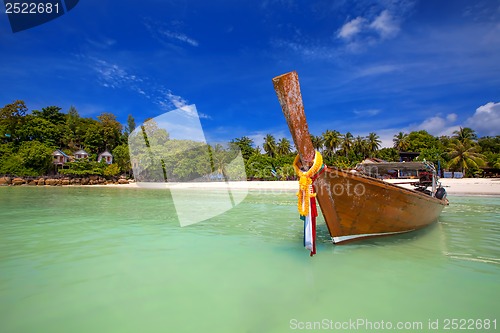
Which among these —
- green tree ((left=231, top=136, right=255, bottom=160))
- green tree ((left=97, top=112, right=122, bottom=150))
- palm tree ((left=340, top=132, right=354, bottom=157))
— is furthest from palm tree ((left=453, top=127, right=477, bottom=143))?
green tree ((left=97, top=112, right=122, bottom=150))

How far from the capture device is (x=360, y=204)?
5.06m

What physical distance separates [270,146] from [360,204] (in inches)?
2080

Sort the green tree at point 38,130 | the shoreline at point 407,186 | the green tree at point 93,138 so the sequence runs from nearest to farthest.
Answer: the shoreline at point 407,186 < the green tree at point 38,130 < the green tree at point 93,138

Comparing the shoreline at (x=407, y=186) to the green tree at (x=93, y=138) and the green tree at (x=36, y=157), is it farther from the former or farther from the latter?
the green tree at (x=93, y=138)

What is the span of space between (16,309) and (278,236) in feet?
16.5

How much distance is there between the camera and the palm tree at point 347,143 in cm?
5582

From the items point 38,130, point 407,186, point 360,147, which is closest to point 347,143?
point 360,147

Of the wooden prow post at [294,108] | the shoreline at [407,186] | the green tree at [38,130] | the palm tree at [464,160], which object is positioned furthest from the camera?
the green tree at [38,130]

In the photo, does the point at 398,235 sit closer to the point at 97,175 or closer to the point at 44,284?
the point at 44,284

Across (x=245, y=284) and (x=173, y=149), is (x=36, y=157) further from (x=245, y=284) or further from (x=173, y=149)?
(x=245, y=284)

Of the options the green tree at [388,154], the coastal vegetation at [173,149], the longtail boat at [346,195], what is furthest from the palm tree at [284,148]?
the longtail boat at [346,195]

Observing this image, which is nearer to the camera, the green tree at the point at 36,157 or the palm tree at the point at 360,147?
the green tree at the point at 36,157

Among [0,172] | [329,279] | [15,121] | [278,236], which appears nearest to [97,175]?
[0,172]

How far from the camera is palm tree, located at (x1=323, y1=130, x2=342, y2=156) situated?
56.8m
